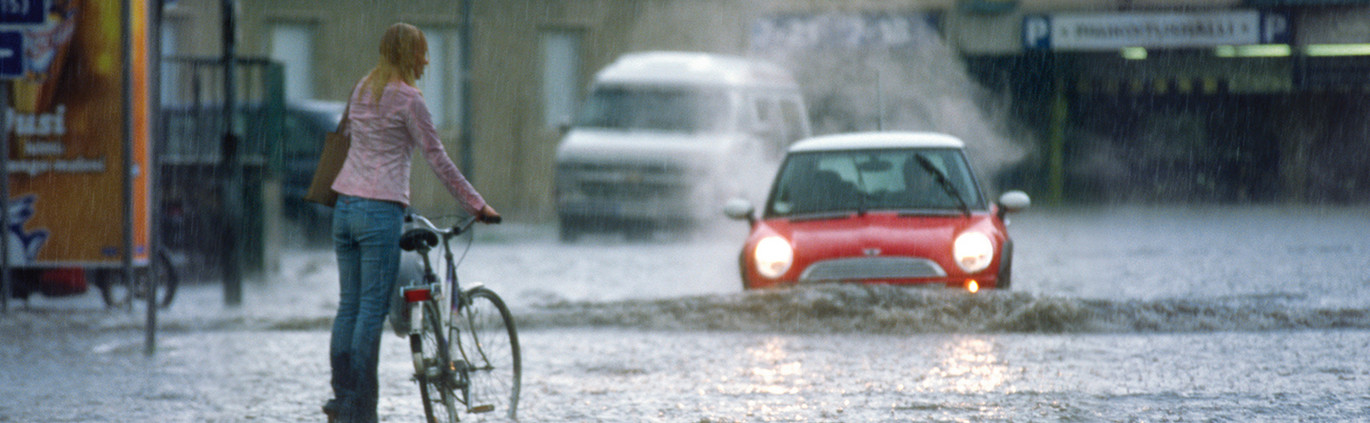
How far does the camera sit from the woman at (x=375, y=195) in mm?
6426

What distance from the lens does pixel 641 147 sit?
2062 centimetres

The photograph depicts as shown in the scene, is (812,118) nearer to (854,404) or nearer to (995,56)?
(995,56)

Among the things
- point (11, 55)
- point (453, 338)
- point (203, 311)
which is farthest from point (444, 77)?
point (453, 338)

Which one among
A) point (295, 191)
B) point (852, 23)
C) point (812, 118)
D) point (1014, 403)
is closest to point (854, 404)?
point (1014, 403)

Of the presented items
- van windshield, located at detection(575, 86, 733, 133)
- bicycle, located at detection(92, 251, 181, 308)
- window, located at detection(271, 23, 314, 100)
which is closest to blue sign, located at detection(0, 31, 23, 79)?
bicycle, located at detection(92, 251, 181, 308)

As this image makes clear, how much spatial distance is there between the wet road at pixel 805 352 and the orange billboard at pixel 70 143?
0.53 m

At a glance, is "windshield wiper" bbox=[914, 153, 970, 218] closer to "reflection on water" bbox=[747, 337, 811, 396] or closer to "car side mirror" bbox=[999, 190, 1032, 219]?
"car side mirror" bbox=[999, 190, 1032, 219]

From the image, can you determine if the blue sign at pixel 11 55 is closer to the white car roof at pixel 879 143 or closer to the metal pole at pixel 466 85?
the white car roof at pixel 879 143

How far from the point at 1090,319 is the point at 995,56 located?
2025cm

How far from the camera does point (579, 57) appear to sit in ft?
104

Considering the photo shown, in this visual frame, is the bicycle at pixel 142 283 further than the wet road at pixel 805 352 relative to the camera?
Yes

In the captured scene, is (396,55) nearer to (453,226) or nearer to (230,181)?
(453,226)

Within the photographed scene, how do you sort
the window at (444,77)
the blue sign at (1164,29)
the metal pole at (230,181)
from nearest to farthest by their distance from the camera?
the metal pole at (230,181) < the blue sign at (1164,29) < the window at (444,77)

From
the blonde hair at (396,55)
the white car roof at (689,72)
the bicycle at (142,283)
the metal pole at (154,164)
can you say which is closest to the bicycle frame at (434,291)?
the blonde hair at (396,55)
